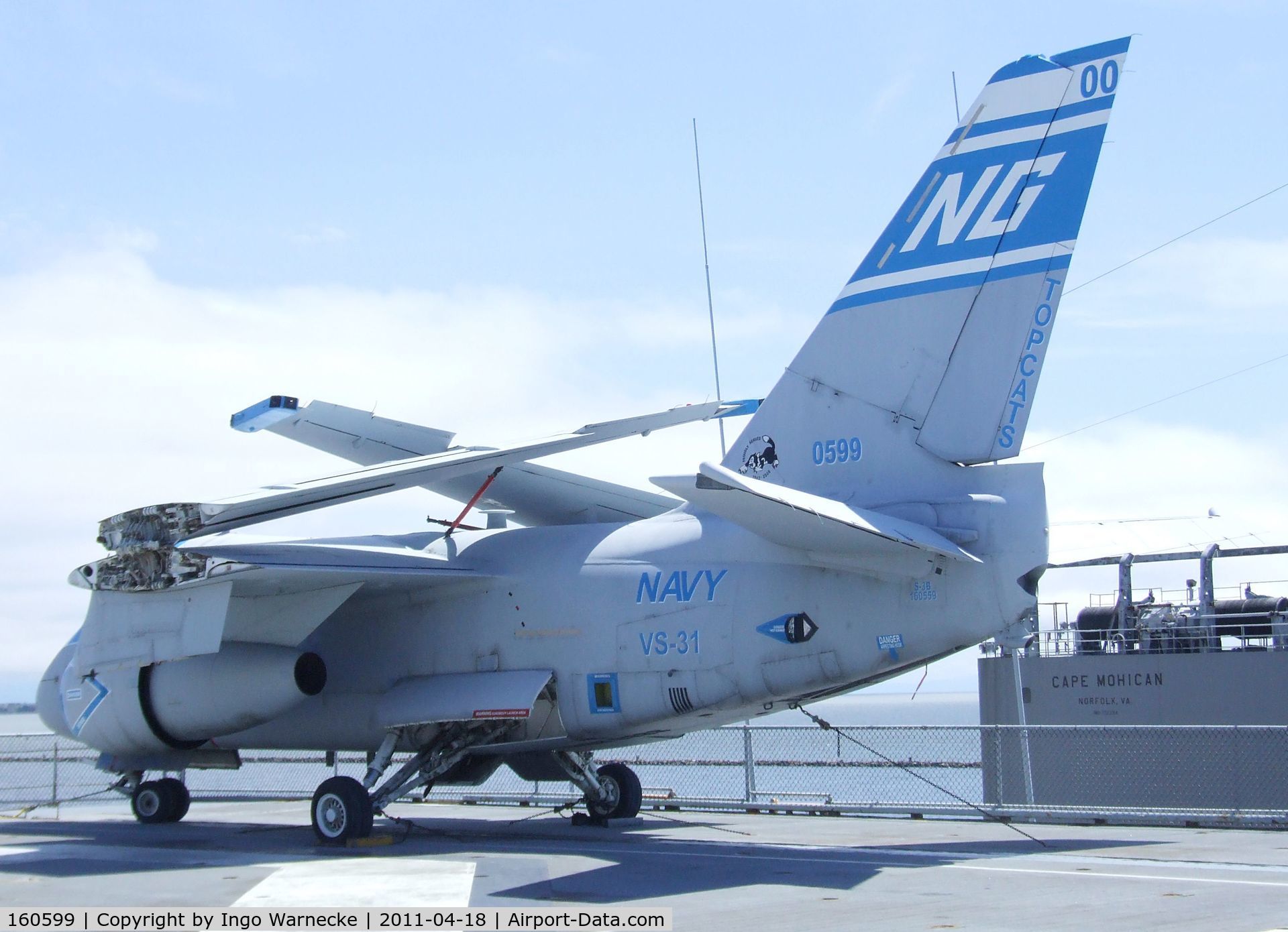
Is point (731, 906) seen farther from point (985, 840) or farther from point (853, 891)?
point (985, 840)

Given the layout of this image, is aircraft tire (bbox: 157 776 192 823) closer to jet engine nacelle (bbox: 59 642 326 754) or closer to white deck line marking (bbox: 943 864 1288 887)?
jet engine nacelle (bbox: 59 642 326 754)

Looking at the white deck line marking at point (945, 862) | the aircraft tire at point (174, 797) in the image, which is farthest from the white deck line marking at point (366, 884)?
the aircraft tire at point (174, 797)

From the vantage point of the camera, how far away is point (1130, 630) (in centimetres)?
2184

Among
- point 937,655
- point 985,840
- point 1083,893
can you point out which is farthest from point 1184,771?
point 1083,893

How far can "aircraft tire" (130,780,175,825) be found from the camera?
1823 centimetres

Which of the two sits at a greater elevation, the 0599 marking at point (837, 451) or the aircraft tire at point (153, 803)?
the 0599 marking at point (837, 451)

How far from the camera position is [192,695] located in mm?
15414

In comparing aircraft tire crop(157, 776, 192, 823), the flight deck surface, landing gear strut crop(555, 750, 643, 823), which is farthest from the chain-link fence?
landing gear strut crop(555, 750, 643, 823)

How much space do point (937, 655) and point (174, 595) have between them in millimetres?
8198

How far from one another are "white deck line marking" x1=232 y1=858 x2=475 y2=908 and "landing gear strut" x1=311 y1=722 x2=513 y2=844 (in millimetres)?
1156

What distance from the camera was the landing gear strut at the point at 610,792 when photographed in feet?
54.4

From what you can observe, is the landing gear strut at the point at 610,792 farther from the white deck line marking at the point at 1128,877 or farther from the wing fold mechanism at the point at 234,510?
the white deck line marking at the point at 1128,877

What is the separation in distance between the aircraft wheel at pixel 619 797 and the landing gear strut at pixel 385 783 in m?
2.23

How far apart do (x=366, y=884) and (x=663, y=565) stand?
446 cm
